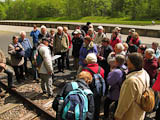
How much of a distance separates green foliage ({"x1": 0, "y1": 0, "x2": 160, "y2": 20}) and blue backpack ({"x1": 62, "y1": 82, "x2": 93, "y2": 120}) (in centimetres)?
4051

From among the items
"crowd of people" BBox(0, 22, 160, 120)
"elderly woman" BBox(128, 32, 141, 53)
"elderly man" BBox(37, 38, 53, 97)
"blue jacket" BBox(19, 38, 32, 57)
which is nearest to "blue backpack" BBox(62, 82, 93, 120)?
"crowd of people" BBox(0, 22, 160, 120)

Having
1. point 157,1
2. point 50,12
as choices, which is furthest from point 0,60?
point 50,12

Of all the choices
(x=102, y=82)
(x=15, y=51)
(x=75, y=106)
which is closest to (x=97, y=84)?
(x=102, y=82)

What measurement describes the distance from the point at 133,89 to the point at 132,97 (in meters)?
0.14

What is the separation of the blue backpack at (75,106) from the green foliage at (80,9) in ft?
133

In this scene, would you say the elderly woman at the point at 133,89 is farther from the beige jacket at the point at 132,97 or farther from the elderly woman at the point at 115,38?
the elderly woman at the point at 115,38

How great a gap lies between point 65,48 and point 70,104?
186 inches

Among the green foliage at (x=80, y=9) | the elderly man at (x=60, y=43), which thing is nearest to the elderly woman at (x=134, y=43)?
the elderly man at (x=60, y=43)

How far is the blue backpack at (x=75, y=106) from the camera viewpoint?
2682mm

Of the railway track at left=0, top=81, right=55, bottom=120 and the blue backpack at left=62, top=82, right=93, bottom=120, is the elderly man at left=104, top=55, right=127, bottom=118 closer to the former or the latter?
the blue backpack at left=62, top=82, right=93, bottom=120

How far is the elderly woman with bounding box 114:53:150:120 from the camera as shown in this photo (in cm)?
259

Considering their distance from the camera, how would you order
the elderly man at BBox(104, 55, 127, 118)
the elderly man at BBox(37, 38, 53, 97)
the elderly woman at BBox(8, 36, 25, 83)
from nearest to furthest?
the elderly man at BBox(104, 55, 127, 118) → the elderly man at BBox(37, 38, 53, 97) → the elderly woman at BBox(8, 36, 25, 83)

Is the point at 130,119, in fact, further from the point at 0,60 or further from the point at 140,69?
the point at 0,60

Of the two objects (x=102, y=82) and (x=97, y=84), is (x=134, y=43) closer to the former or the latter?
(x=102, y=82)
